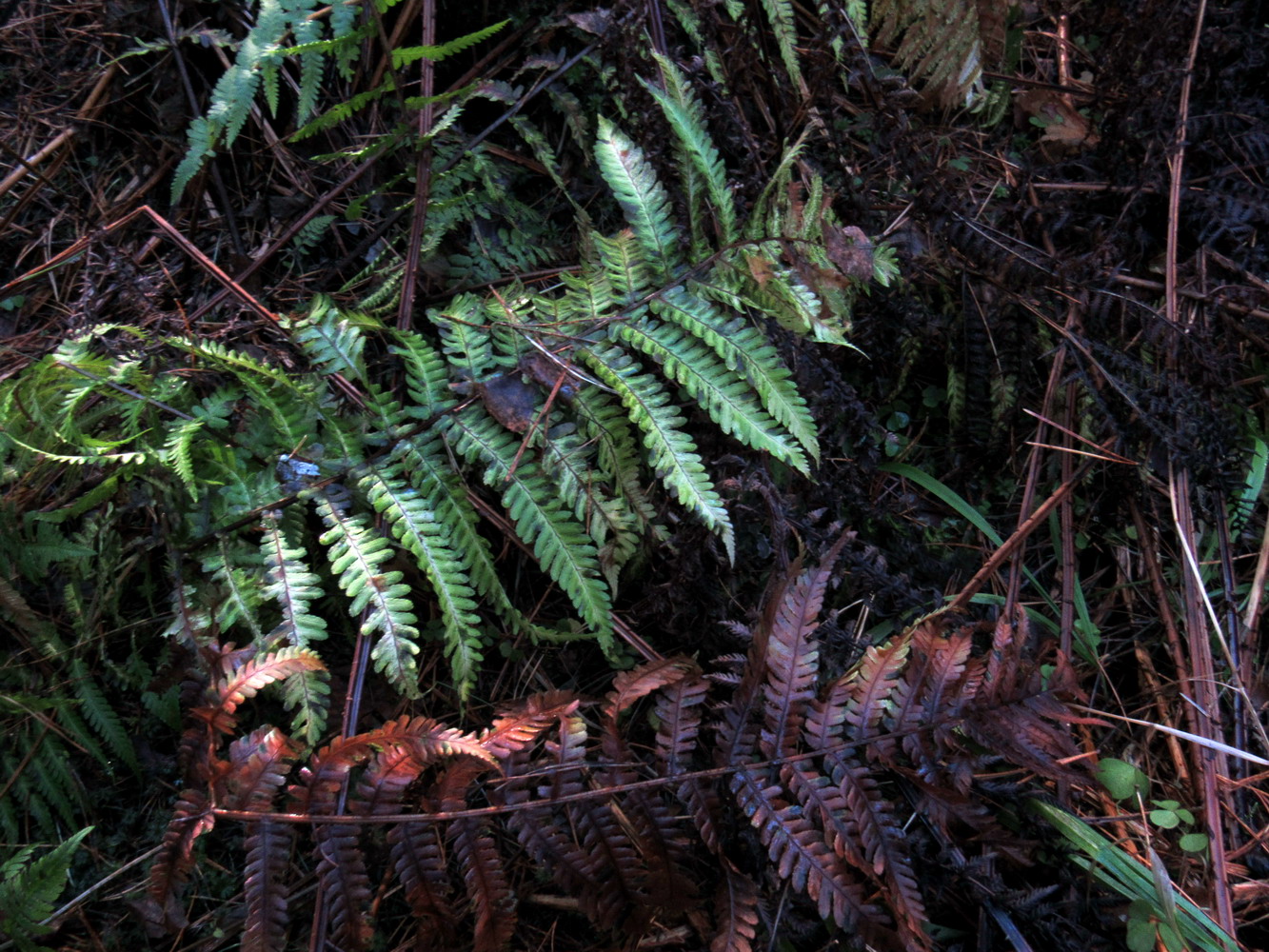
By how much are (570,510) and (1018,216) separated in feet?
5.16

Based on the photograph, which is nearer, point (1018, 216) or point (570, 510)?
point (570, 510)

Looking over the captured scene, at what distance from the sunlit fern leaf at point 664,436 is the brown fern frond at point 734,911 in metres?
0.67

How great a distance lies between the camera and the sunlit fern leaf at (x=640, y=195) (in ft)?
6.94

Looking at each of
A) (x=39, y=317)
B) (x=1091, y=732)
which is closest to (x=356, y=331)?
(x=39, y=317)

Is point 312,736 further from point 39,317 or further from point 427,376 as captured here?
point 39,317

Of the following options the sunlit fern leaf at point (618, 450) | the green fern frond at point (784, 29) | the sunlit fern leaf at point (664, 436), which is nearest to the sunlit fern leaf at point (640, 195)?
the sunlit fern leaf at point (664, 436)

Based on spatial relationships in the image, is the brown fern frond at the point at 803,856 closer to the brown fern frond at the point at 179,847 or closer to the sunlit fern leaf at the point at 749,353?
the sunlit fern leaf at the point at 749,353

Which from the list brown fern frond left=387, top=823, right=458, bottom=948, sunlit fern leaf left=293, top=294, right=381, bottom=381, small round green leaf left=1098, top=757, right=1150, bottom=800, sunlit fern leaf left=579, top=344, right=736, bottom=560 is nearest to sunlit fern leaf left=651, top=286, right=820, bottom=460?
sunlit fern leaf left=579, top=344, right=736, bottom=560

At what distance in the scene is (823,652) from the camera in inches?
80.2

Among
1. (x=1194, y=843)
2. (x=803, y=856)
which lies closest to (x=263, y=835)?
(x=803, y=856)

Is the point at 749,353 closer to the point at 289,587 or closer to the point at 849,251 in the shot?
the point at 849,251

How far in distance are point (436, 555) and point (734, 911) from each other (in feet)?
3.24

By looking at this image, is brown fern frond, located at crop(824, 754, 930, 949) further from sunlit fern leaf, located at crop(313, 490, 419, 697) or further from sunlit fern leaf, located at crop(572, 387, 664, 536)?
sunlit fern leaf, located at crop(313, 490, 419, 697)

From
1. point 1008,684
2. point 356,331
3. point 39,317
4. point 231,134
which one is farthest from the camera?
point 39,317
